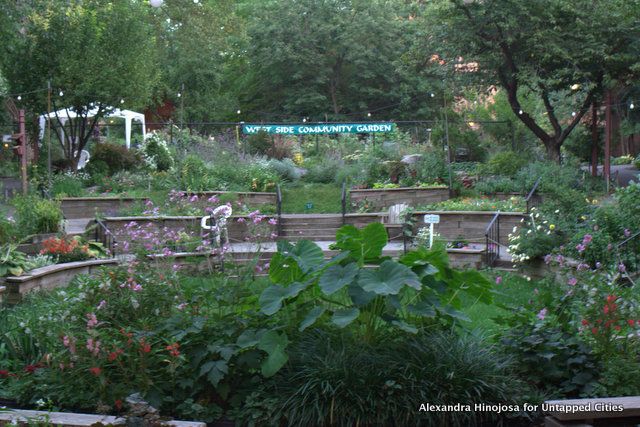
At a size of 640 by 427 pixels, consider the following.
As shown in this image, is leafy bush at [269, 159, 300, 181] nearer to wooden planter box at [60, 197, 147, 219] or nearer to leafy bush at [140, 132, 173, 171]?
leafy bush at [140, 132, 173, 171]

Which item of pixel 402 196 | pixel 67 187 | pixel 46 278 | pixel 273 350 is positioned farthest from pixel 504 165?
pixel 273 350

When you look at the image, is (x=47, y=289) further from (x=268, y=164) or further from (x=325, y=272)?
(x=268, y=164)

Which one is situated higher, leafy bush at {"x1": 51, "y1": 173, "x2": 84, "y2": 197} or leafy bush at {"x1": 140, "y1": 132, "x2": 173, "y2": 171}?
leafy bush at {"x1": 140, "y1": 132, "x2": 173, "y2": 171}

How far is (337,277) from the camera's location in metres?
4.82

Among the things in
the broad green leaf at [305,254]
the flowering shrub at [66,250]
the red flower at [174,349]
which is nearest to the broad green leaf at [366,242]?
the broad green leaf at [305,254]

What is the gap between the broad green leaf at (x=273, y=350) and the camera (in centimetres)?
463

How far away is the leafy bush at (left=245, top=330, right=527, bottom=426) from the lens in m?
4.59

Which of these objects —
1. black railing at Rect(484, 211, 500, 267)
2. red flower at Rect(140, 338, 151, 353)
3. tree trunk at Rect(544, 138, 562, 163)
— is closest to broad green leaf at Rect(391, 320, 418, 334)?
red flower at Rect(140, 338, 151, 353)

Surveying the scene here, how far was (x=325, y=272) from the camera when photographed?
4.90 metres

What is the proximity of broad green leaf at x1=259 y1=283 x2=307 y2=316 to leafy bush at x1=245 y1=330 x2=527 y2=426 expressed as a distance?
0.38m

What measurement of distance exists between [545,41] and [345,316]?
1455cm

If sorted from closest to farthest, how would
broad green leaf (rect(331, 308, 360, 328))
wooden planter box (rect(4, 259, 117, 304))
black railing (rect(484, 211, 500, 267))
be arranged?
1. broad green leaf (rect(331, 308, 360, 328))
2. wooden planter box (rect(4, 259, 117, 304))
3. black railing (rect(484, 211, 500, 267))

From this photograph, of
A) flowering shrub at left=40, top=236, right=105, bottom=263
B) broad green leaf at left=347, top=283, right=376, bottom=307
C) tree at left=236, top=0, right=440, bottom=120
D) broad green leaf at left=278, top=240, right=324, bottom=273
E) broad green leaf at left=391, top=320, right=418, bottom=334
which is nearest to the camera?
broad green leaf at left=391, top=320, right=418, bottom=334

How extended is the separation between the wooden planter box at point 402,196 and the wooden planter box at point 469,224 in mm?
2297
